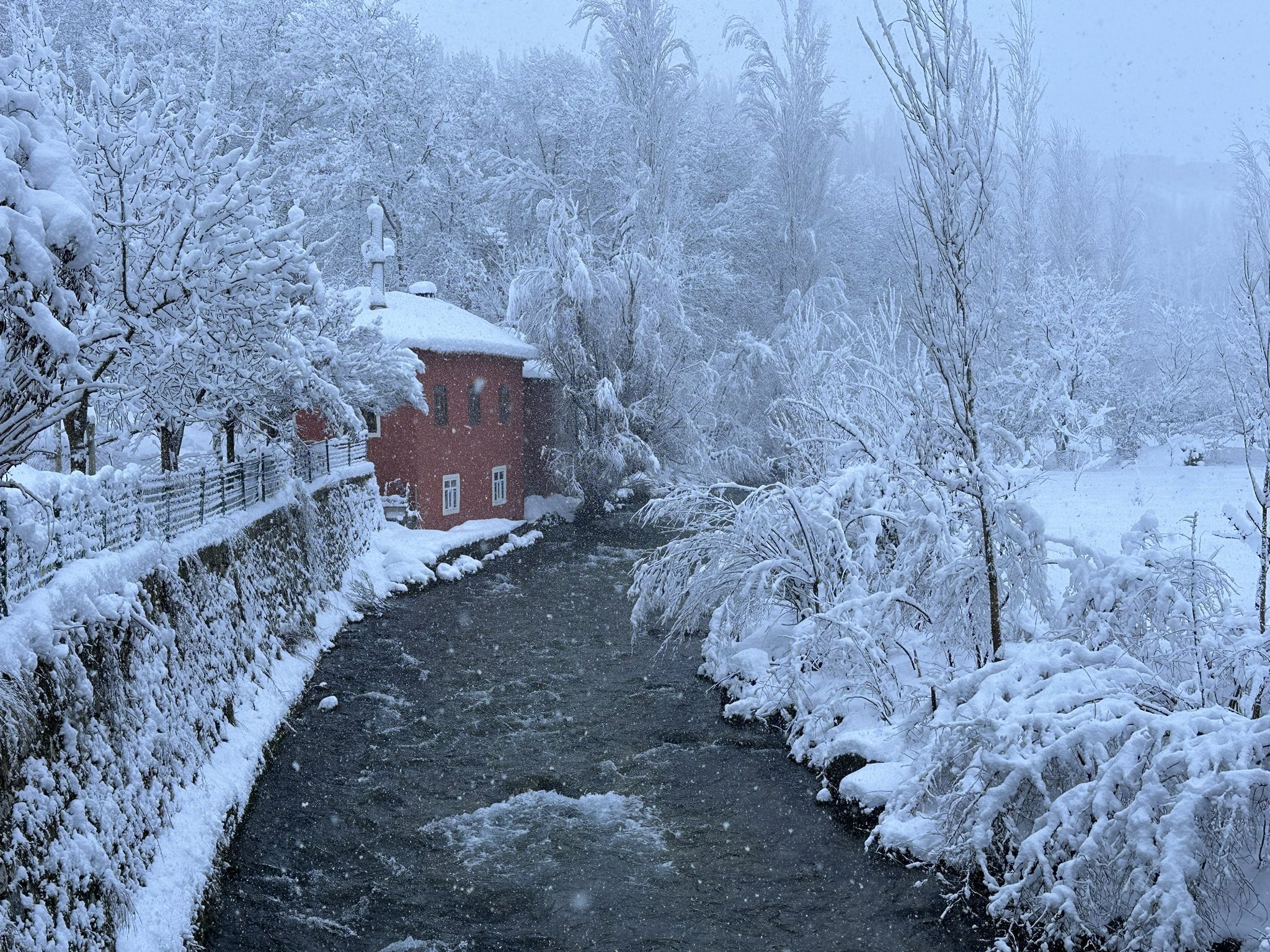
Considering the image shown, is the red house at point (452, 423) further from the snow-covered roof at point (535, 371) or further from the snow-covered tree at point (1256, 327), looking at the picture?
the snow-covered tree at point (1256, 327)

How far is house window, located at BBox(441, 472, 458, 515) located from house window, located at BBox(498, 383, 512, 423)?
303cm

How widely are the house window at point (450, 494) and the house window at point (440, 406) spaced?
1.47 meters

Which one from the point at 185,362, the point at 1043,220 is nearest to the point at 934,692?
the point at 185,362

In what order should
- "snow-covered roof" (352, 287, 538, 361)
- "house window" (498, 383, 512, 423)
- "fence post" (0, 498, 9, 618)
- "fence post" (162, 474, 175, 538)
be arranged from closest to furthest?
"fence post" (0, 498, 9, 618), "fence post" (162, 474, 175, 538), "snow-covered roof" (352, 287, 538, 361), "house window" (498, 383, 512, 423)

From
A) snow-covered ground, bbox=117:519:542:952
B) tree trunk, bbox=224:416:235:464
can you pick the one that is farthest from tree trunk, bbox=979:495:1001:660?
tree trunk, bbox=224:416:235:464

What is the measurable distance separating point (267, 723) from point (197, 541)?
2.22 meters

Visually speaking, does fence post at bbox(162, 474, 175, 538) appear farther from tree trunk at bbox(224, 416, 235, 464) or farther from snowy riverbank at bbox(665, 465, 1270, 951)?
snowy riverbank at bbox(665, 465, 1270, 951)

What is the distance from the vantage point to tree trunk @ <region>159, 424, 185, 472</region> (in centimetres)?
1570

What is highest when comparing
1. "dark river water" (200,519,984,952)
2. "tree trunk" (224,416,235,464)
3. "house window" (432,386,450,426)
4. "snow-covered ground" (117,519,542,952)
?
"house window" (432,386,450,426)

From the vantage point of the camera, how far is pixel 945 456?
36.8 ft

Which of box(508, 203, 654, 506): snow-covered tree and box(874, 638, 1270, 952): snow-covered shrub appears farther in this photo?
box(508, 203, 654, 506): snow-covered tree

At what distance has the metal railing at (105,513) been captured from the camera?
6.97 m

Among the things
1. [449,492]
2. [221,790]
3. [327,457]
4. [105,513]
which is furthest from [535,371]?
[221,790]

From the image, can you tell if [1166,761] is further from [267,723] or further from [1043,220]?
[1043,220]
